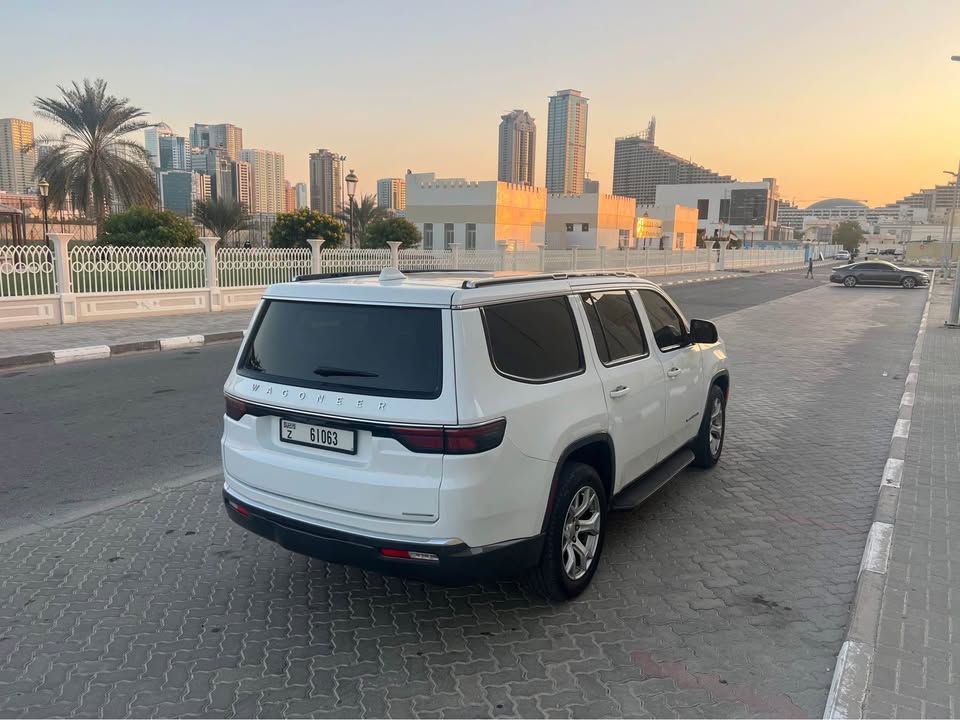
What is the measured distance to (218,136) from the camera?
13700 cm

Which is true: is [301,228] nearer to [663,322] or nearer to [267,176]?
[663,322]

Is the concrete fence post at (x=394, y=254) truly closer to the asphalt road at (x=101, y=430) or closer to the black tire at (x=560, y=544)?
the asphalt road at (x=101, y=430)

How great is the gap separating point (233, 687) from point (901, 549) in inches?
155

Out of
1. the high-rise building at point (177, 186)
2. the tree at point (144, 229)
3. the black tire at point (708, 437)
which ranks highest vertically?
the high-rise building at point (177, 186)

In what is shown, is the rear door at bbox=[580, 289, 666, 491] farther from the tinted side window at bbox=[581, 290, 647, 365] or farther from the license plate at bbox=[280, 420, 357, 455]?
the license plate at bbox=[280, 420, 357, 455]

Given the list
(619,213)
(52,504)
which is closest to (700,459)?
(52,504)

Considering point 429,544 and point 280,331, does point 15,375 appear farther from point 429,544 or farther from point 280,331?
point 429,544

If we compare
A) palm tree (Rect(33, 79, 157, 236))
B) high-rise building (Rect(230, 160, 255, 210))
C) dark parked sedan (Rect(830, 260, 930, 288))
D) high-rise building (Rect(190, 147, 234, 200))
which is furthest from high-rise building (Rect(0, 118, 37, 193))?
dark parked sedan (Rect(830, 260, 930, 288))

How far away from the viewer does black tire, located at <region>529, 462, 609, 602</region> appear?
3523 mm

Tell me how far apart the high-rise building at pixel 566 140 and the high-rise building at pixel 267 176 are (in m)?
84.1

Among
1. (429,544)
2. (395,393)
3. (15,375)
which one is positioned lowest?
(15,375)

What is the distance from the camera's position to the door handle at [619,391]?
13.1 feet

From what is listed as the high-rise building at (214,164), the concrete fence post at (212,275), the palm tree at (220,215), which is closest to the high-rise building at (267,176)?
the high-rise building at (214,164)

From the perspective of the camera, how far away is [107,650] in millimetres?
3252
